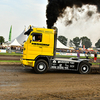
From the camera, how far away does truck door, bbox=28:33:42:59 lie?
8891 millimetres

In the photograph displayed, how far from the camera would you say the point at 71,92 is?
17.1 feet

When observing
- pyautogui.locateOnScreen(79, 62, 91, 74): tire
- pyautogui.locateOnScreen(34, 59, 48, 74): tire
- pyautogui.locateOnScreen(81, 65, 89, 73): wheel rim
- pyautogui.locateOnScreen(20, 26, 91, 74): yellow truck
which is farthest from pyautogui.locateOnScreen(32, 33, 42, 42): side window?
pyautogui.locateOnScreen(81, 65, 89, 73): wheel rim

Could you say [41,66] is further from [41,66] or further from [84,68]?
[84,68]

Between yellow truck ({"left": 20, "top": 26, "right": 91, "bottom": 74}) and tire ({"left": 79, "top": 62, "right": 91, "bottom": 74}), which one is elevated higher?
yellow truck ({"left": 20, "top": 26, "right": 91, "bottom": 74})

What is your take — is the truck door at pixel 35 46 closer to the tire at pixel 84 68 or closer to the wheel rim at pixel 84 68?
the tire at pixel 84 68

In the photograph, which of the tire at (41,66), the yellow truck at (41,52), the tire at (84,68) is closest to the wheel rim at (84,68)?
the tire at (84,68)

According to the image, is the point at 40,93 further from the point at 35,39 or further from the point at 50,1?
the point at 50,1

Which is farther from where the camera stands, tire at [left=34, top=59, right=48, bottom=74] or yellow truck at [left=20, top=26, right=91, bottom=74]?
tire at [left=34, top=59, right=48, bottom=74]

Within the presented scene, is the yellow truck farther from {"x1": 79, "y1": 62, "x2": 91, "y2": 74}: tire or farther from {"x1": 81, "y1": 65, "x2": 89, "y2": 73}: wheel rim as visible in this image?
{"x1": 81, "y1": 65, "x2": 89, "y2": 73}: wheel rim

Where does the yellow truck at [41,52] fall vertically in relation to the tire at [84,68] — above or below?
above

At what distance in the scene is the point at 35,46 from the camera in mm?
8938

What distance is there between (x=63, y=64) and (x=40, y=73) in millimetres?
1546

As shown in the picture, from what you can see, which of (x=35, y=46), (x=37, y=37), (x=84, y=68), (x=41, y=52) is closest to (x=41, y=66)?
(x=41, y=52)

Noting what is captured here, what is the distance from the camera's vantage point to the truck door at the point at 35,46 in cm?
889
